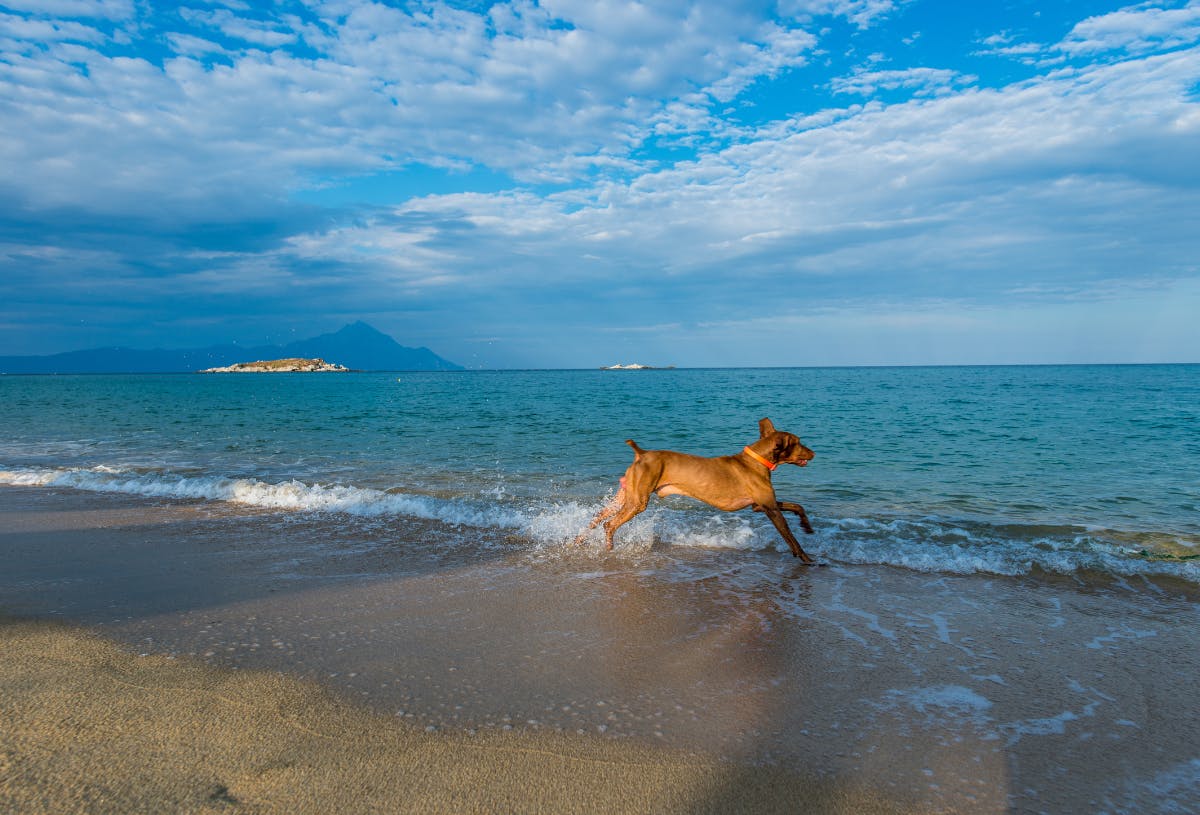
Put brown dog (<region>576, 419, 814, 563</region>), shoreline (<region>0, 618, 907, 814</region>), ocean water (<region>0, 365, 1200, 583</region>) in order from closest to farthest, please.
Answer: shoreline (<region>0, 618, 907, 814</region>) < brown dog (<region>576, 419, 814, 563</region>) < ocean water (<region>0, 365, 1200, 583</region>)

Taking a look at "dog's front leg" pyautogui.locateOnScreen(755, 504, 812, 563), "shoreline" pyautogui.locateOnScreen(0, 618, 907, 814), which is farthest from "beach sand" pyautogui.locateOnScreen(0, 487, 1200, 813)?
"dog's front leg" pyautogui.locateOnScreen(755, 504, 812, 563)

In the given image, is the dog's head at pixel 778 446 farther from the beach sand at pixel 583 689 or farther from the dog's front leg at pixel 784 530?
the beach sand at pixel 583 689

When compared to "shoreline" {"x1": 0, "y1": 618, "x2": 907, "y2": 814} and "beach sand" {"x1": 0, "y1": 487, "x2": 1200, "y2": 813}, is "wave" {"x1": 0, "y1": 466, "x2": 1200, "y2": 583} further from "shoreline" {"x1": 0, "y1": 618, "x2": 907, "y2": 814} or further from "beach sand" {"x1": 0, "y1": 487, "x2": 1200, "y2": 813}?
"shoreline" {"x1": 0, "y1": 618, "x2": 907, "y2": 814}

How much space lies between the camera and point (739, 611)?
5.83 meters

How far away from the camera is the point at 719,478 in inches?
298

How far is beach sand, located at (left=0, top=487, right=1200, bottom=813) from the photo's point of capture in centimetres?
306

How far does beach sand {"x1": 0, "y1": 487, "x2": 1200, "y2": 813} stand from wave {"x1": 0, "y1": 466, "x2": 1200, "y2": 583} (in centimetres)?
60

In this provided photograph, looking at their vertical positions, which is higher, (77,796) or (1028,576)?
(77,796)

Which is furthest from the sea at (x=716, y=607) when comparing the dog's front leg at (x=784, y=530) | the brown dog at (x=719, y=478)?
the brown dog at (x=719, y=478)

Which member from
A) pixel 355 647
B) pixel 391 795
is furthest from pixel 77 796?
pixel 355 647

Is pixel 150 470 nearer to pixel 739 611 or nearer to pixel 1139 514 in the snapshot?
pixel 739 611

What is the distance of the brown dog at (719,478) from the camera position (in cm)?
753

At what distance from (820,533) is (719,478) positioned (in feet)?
6.93

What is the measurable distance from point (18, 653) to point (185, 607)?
123 cm
